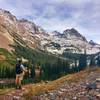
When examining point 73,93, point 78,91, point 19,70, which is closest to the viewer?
point 73,93

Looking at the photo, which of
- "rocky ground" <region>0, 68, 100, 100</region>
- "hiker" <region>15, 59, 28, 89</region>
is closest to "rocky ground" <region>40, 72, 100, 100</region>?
"rocky ground" <region>0, 68, 100, 100</region>

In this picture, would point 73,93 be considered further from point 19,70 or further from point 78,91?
point 19,70

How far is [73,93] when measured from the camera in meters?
32.9

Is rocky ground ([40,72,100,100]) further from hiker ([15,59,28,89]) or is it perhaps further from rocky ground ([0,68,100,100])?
hiker ([15,59,28,89])

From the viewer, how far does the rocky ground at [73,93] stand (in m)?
31.7

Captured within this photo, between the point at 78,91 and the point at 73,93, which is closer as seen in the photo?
the point at 73,93

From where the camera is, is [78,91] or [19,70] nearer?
[78,91]

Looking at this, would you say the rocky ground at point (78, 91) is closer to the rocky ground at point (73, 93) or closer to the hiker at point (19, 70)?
the rocky ground at point (73, 93)

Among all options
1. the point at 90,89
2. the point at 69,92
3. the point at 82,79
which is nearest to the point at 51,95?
the point at 69,92

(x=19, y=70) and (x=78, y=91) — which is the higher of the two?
(x=19, y=70)

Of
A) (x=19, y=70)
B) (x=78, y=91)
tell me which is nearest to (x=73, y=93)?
(x=78, y=91)

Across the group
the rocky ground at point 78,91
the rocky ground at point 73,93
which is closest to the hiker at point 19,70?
the rocky ground at point 73,93

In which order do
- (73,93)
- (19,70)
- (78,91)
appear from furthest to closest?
1. (19,70)
2. (78,91)
3. (73,93)

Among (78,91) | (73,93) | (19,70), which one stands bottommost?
(73,93)
